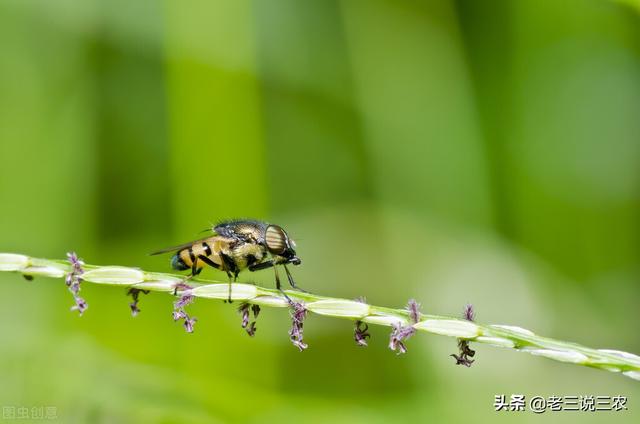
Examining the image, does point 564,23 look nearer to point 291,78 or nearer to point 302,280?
point 291,78

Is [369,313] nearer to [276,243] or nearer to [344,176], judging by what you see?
[276,243]

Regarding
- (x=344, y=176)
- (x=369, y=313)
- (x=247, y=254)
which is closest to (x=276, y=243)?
(x=247, y=254)

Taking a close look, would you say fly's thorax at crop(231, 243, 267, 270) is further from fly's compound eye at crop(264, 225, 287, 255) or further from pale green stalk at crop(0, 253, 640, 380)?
pale green stalk at crop(0, 253, 640, 380)

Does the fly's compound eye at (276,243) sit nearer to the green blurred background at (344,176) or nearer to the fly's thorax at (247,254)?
the fly's thorax at (247,254)

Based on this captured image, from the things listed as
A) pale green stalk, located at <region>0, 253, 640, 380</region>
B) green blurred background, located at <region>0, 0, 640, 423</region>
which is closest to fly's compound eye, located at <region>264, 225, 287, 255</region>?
pale green stalk, located at <region>0, 253, 640, 380</region>

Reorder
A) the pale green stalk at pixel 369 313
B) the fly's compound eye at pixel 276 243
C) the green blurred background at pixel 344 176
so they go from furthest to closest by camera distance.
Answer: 1. the green blurred background at pixel 344 176
2. the fly's compound eye at pixel 276 243
3. the pale green stalk at pixel 369 313

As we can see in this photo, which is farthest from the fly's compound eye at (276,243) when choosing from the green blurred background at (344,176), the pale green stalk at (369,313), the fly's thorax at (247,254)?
the green blurred background at (344,176)

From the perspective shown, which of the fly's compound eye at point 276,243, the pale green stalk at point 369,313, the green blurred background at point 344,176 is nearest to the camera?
the pale green stalk at point 369,313
